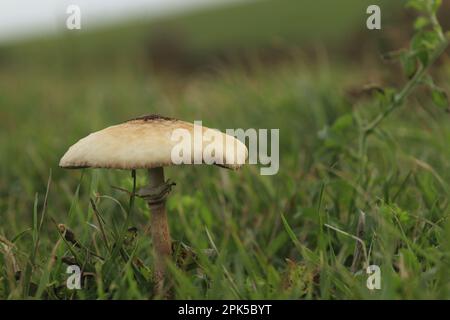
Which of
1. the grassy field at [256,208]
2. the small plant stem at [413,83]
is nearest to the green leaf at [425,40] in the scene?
the small plant stem at [413,83]

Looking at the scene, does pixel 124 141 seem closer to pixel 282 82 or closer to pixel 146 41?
pixel 282 82

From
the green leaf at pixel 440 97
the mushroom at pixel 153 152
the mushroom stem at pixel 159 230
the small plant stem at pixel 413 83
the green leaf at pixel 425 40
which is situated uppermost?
the green leaf at pixel 425 40

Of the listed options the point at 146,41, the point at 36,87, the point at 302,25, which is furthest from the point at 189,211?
the point at 302,25

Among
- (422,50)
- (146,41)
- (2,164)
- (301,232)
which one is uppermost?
(146,41)

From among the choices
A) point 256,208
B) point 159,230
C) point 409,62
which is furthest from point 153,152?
point 409,62

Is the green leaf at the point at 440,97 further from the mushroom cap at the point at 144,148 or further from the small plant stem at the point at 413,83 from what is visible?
the mushroom cap at the point at 144,148

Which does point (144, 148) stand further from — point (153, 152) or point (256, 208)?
point (256, 208)
